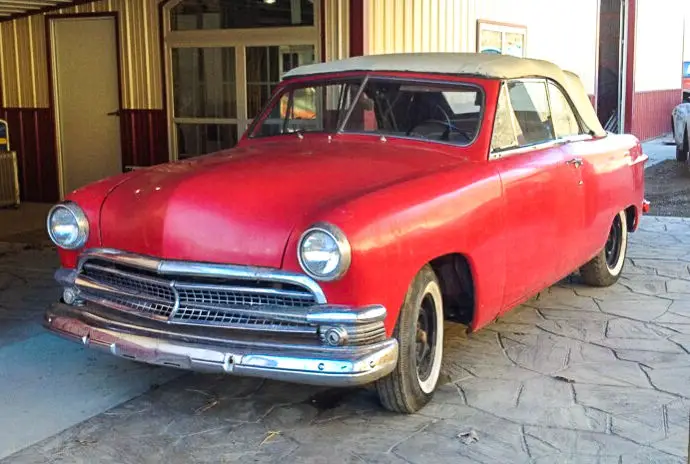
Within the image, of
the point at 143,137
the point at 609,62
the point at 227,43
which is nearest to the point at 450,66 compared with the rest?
the point at 227,43

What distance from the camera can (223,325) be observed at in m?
3.90

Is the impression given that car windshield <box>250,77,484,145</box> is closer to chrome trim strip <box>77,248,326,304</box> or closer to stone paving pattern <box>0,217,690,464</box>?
stone paving pattern <box>0,217,690,464</box>

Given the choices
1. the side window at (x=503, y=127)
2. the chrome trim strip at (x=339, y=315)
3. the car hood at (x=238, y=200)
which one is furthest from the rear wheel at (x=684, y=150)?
the chrome trim strip at (x=339, y=315)

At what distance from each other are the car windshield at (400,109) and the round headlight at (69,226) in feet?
5.40

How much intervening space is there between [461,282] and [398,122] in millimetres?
1113

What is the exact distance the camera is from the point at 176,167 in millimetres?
4809

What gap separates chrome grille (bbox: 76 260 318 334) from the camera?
382cm

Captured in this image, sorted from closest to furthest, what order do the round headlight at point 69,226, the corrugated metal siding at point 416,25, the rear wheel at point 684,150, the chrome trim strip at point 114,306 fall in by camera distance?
the chrome trim strip at point 114,306, the round headlight at point 69,226, the corrugated metal siding at point 416,25, the rear wheel at point 684,150

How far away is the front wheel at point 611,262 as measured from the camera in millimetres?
6699

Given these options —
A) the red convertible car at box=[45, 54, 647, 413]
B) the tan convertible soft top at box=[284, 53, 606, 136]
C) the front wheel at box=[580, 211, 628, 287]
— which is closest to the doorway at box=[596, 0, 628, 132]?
the front wheel at box=[580, 211, 628, 287]

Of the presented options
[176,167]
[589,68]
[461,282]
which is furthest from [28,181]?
[589,68]

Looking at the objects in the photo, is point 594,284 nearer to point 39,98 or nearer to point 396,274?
point 396,274

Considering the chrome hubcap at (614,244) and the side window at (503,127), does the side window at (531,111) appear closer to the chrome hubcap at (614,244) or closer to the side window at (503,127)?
the side window at (503,127)

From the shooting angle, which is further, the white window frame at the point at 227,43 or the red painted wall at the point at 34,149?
the red painted wall at the point at 34,149
